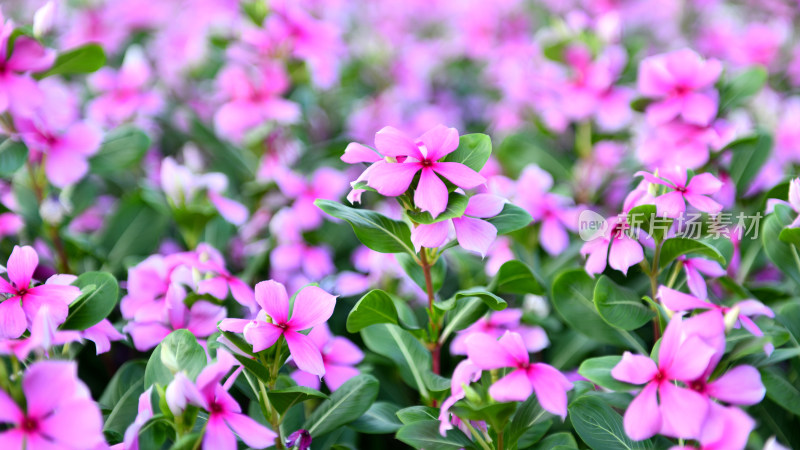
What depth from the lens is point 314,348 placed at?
851 millimetres

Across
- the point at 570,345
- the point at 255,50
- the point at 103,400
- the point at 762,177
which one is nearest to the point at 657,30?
the point at 762,177

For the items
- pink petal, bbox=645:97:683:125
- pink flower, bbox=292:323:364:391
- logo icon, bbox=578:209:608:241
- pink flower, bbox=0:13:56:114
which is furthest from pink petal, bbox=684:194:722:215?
pink flower, bbox=0:13:56:114

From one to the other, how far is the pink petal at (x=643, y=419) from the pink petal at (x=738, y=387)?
3.4 inches

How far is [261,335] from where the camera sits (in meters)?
0.80

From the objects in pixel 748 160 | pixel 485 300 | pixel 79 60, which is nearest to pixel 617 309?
pixel 485 300

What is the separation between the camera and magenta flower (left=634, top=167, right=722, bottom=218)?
90 centimetres

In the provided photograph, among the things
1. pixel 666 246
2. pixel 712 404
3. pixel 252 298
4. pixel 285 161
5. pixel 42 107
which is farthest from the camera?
pixel 285 161

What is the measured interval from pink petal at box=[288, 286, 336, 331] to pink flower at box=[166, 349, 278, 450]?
0.10 m

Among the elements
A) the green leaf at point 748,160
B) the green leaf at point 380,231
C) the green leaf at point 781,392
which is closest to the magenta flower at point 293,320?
the green leaf at point 380,231

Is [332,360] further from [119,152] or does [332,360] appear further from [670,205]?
[119,152]

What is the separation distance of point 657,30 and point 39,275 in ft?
9.38

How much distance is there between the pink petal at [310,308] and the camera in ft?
2.77

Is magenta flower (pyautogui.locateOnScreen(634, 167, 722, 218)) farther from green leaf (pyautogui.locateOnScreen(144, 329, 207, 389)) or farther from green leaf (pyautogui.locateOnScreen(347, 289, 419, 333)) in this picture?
green leaf (pyautogui.locateOnScreen(144, 329, 207, 389))

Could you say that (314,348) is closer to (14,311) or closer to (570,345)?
(14,311)
